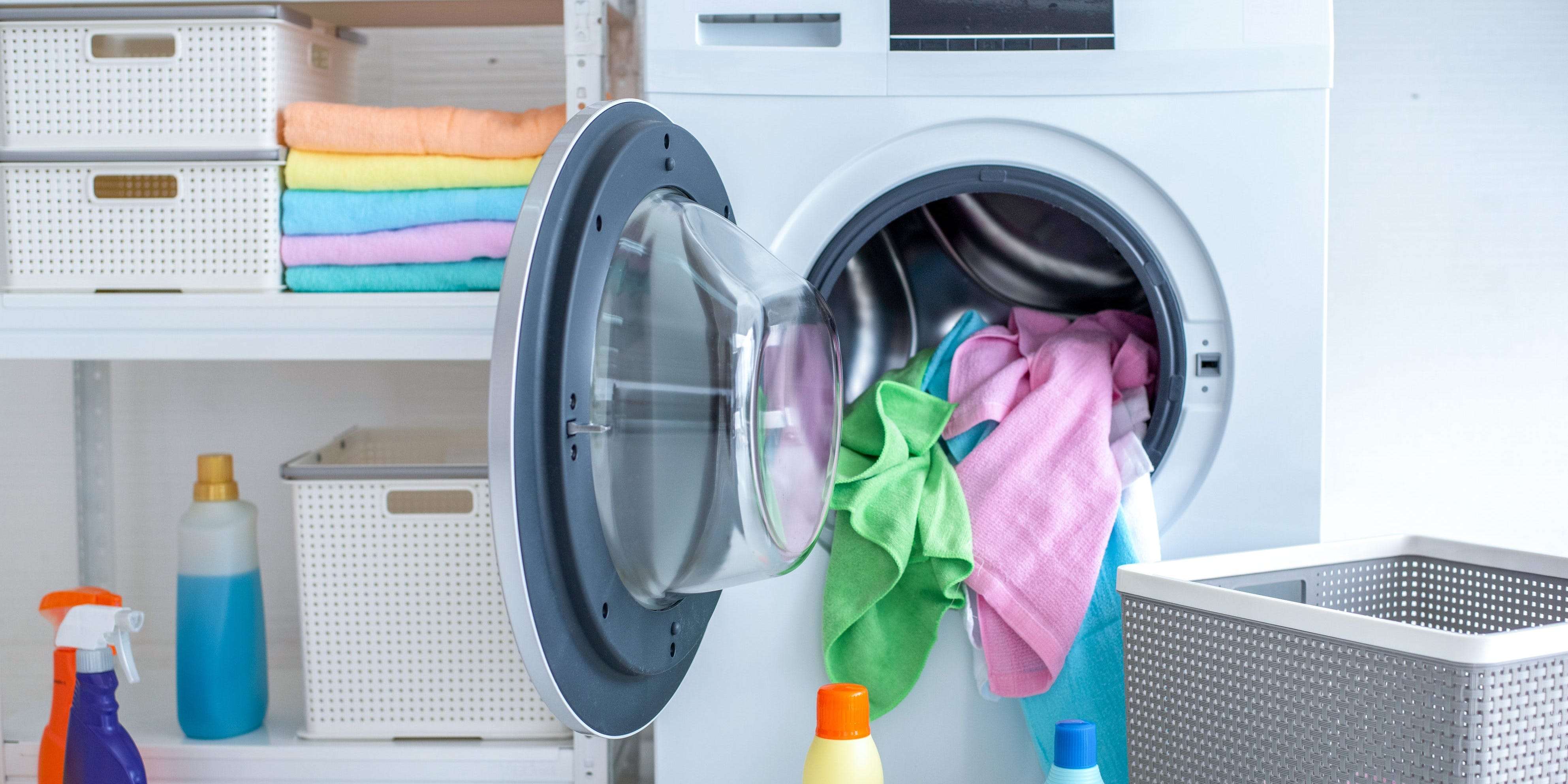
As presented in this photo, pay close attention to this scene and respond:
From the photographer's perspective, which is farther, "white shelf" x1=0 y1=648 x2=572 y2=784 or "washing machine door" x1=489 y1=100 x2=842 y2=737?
"white shelf" x1=0 y1=648 x2=572 y2=784

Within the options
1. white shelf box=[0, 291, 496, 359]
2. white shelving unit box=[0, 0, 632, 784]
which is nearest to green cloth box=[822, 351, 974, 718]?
white shelving unit box=[0, 0, 632, 784]

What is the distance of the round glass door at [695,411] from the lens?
3.05 ft

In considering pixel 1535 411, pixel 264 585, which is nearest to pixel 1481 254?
pixel 1535 411

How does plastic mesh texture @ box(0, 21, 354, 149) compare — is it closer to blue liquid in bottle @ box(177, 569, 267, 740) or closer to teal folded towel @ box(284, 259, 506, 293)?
teal folded towel @ box(284, 259, 506, 293)

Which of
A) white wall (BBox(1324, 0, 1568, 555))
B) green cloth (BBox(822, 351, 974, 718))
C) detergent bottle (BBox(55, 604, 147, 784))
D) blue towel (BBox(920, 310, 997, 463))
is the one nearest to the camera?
green cloth (BBox(822, 351, 974, 718))

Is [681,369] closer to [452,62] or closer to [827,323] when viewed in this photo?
[827,323]

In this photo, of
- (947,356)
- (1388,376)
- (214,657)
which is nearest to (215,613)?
(214,657)

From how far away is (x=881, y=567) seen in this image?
48.0 inches

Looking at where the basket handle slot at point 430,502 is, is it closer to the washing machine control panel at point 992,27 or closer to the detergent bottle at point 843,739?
the detergent bottle at point 843,739

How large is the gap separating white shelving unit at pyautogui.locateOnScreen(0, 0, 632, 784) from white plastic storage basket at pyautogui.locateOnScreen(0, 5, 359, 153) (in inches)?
1.2

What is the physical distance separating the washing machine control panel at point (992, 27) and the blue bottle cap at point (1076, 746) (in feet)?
2.36

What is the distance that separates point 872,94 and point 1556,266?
131 centimetres

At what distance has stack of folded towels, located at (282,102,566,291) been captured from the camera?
4.35 ft

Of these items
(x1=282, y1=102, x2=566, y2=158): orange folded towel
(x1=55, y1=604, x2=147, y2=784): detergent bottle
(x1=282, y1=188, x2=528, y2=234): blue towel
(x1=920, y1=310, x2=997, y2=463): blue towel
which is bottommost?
(x1=55, y1=604, x2=147, y2=784): detergent bottle
